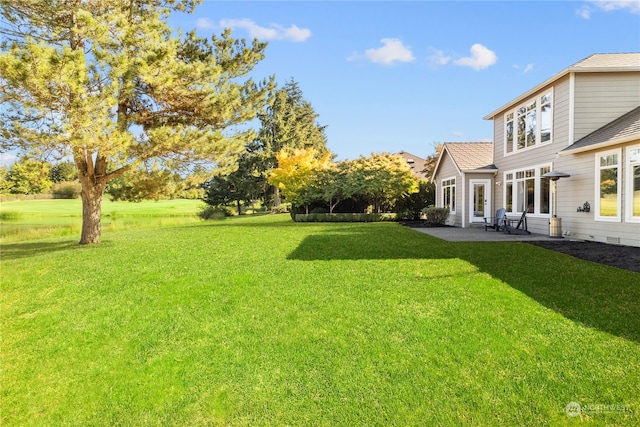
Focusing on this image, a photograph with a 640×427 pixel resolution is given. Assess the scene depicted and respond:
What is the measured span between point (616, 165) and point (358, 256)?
7689mm

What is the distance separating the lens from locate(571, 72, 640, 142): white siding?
11.8 meters

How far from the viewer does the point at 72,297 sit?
243 inches

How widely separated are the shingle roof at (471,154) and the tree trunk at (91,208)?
1505cm

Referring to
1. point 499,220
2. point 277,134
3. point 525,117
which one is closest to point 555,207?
point 499,220

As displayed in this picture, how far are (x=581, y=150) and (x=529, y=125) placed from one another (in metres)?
3.82

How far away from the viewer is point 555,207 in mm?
12672

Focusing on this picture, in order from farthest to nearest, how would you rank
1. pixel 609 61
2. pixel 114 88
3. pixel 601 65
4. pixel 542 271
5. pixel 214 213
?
pixel 214 213 < pixel 609 61 < pixel 601 65 < pixel 114 88 < pixel 542 271

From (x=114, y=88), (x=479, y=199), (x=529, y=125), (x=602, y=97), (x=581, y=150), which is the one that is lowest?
(x=479, y=199)

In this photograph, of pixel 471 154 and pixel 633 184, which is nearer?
pixel 633 184

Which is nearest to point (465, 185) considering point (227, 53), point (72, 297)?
point (227, 53)

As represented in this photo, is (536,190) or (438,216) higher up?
(536,190)

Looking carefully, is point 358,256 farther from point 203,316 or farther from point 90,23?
point 90,23

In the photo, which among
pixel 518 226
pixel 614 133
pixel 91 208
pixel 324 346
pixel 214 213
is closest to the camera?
pixel 324 346

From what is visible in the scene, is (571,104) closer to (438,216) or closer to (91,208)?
(438,216)
